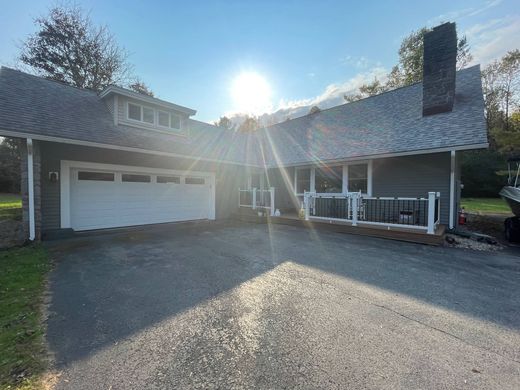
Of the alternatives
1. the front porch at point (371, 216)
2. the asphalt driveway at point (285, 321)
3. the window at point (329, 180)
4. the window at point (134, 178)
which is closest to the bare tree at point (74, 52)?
the window at point (134, 178)

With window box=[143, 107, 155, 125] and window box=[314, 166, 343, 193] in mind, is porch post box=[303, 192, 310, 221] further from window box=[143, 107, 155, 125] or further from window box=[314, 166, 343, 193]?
window box=[143, 107, 155, 125]

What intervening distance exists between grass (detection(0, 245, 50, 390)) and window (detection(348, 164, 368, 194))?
9565mm

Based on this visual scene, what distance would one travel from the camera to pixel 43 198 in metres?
7.21

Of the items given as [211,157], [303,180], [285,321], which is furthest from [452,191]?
[211,157]

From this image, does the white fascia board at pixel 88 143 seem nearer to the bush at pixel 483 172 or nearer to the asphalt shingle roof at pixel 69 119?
the asphalt shingle roof at pixel 69 119

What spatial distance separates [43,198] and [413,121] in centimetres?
1266

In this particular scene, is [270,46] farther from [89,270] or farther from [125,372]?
[125,372]

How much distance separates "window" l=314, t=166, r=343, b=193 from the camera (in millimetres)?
10255

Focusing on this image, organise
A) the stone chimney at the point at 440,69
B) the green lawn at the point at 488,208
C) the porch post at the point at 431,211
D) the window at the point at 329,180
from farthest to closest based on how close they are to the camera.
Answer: the green lawn at the point at 488,208
the window at the point at 329,180
the stone chimney at the point at 440,69
the porch post at the point at 431,211

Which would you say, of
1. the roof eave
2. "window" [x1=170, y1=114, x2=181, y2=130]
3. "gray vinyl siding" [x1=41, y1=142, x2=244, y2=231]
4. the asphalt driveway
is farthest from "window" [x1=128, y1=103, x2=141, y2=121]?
the asphalt driveway

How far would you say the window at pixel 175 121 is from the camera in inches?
423

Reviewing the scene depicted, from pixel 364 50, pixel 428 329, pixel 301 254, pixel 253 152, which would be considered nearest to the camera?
pixel 428 329

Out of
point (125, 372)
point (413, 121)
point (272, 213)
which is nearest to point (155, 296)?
point (125, 372)

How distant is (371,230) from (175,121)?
9118 millimetres
